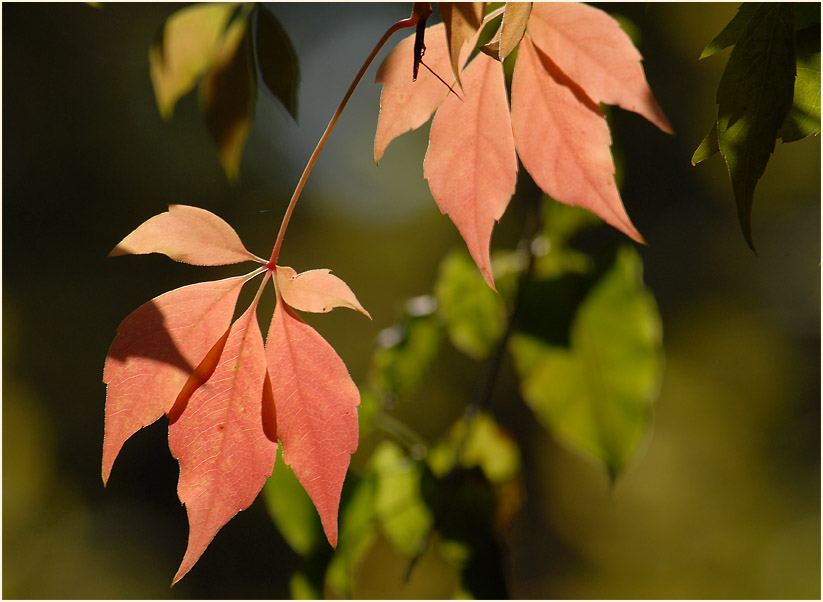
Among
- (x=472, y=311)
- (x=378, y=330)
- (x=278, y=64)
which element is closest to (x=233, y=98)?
(x=278, y=64)

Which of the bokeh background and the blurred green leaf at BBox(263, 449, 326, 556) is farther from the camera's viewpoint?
the bokeh background

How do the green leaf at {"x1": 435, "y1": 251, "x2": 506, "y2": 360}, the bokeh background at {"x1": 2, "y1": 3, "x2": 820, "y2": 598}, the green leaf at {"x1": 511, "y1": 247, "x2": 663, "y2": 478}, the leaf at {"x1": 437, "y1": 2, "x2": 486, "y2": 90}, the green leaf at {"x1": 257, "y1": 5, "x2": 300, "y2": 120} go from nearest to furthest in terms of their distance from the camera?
the leaf at {"x1": 437, "y1": 2, "x2": 486, "y2": 90} → the green leaf at {"x1": 257, "y1": 5, "x2": 300, "y2": 120} → the green leaf at {"x1": 511, "y1": 247, "x2": 663, "y2": 478} → the green leaf at {"x1": 435, "y1": 251, "x2": 506, "y2": 360} → the bokeh background at {"x1": 2, "y1": 3, "x2": 820, "y2": 598}

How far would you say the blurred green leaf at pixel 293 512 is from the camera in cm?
69

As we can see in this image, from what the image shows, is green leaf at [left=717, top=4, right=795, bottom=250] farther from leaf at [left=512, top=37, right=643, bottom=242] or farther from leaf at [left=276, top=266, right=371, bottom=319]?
leaf at [left=276, top=266, right=371, bottom=319]

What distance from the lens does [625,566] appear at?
4.13 metres

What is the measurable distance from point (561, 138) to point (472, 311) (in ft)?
1.32

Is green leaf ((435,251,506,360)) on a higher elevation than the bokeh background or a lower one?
higher

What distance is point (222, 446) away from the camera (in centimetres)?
32

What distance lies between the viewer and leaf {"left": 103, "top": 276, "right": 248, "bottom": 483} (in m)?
0.31

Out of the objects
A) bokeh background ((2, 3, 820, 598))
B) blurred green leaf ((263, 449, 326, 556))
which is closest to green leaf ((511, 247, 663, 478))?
blurred green leaf ((263, 449, 326, 556))

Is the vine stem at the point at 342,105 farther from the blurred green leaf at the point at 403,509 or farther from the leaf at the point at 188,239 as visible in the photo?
the blurred green leaf at the point at 403,509

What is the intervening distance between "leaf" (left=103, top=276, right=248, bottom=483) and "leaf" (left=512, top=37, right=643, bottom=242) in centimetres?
19

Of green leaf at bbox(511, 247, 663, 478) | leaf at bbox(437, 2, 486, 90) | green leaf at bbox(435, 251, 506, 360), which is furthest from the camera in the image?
green leaf at bbox(435, 251, 506, 360)

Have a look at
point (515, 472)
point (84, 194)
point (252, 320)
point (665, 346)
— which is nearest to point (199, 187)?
point (84, 194)
